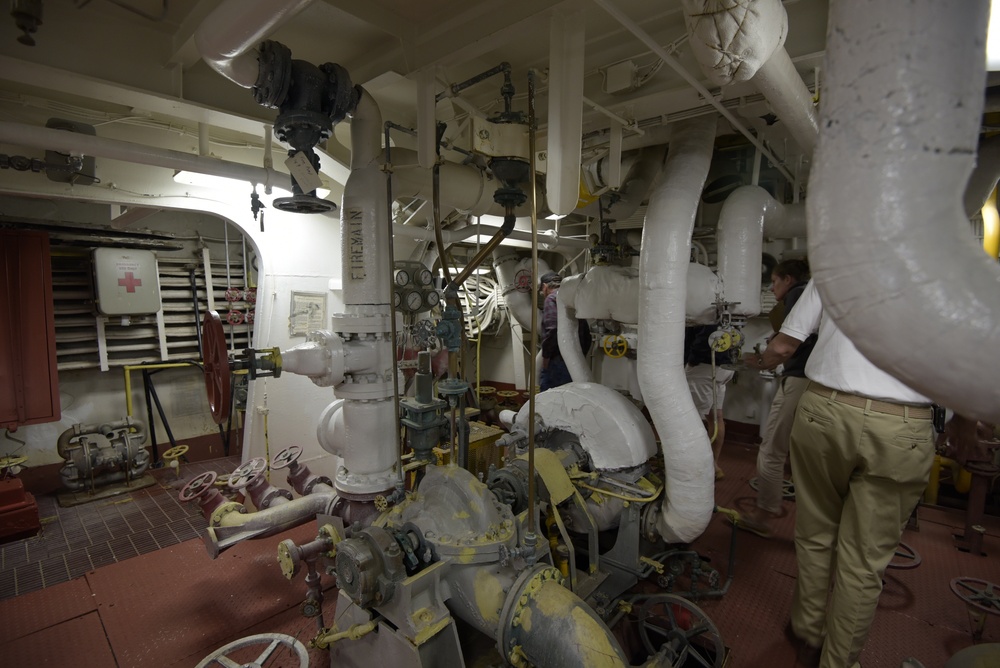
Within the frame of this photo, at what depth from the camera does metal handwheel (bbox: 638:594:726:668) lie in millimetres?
1991

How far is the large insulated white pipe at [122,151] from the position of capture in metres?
2.15

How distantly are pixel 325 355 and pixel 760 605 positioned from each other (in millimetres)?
2636

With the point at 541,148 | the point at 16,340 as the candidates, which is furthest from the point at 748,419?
the point at 16,340

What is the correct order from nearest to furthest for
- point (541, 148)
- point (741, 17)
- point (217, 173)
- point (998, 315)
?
1. point (998, 315)
2. point (741, 17)
3. point (541, 148)
4. point (217, 173)

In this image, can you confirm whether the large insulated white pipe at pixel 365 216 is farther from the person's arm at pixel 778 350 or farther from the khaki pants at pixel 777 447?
the khaki pants at pixel 777 447

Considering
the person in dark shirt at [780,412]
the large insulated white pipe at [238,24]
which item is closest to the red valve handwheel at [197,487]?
the large insulated white pipe at [238,24]

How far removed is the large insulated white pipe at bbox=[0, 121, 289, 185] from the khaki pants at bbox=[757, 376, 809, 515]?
11.9 ft

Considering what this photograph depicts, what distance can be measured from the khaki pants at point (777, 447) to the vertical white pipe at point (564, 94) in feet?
7.50

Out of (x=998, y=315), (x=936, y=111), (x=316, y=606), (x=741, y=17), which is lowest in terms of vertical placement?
(x=316, y=606)

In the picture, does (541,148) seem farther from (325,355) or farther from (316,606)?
(316,606)

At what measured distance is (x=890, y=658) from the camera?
2.09 meters

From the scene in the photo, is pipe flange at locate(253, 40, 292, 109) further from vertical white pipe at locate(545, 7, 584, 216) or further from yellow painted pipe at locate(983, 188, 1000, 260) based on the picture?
yellow painted pipe at locate(983, 188, 1000, 260)

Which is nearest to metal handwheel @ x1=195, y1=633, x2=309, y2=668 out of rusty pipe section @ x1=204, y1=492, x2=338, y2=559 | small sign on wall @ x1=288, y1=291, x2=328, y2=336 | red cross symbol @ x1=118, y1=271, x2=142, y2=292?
rusty pipe section @ x1=204, y1=492, x2=338, y2=559

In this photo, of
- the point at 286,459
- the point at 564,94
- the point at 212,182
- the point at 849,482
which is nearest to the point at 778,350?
the point at 849,482
